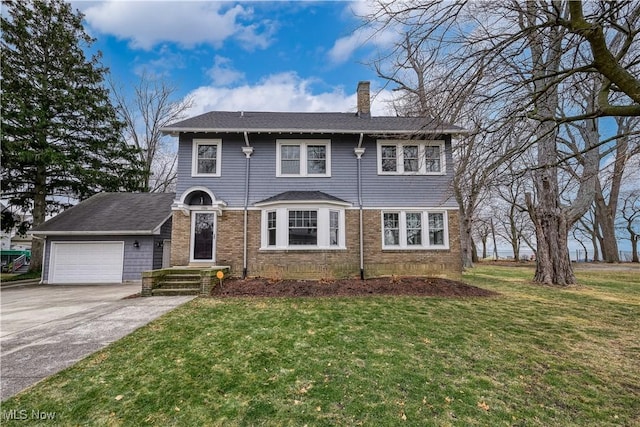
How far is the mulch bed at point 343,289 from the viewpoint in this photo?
8.95 metres

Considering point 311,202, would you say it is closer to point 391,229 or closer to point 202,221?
point 391,229

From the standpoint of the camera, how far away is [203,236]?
11469 mm

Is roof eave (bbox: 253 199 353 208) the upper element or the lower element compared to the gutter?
upper

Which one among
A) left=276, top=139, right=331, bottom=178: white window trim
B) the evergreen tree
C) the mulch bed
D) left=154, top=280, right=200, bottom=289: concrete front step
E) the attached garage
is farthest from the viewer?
the evergreen tree

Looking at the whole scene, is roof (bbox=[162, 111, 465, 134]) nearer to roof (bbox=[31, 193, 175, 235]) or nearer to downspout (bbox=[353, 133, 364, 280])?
downspout (bbox=[353, 133, 364, 280])

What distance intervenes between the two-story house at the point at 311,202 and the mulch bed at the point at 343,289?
127 centimetres

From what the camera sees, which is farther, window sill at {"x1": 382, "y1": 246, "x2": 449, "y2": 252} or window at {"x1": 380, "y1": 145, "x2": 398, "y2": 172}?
window at {"x1": 380, "y1": 145, "x2": 398, "y2": 172}

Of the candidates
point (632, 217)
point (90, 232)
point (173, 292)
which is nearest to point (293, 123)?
point (173, 292)

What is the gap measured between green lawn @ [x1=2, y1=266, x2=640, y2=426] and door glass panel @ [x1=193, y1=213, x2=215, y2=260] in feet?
15.7

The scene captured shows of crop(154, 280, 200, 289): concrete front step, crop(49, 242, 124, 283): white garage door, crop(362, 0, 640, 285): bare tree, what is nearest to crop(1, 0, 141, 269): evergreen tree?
crop(49, 242, 124, 283): white garage door

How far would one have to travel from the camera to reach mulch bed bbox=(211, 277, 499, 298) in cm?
895

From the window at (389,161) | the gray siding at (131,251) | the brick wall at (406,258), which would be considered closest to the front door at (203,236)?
the gray siding at (131,251)

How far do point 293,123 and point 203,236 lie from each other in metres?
5.81

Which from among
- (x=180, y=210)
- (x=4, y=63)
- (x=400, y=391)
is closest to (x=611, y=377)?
(x=400, y=391)
